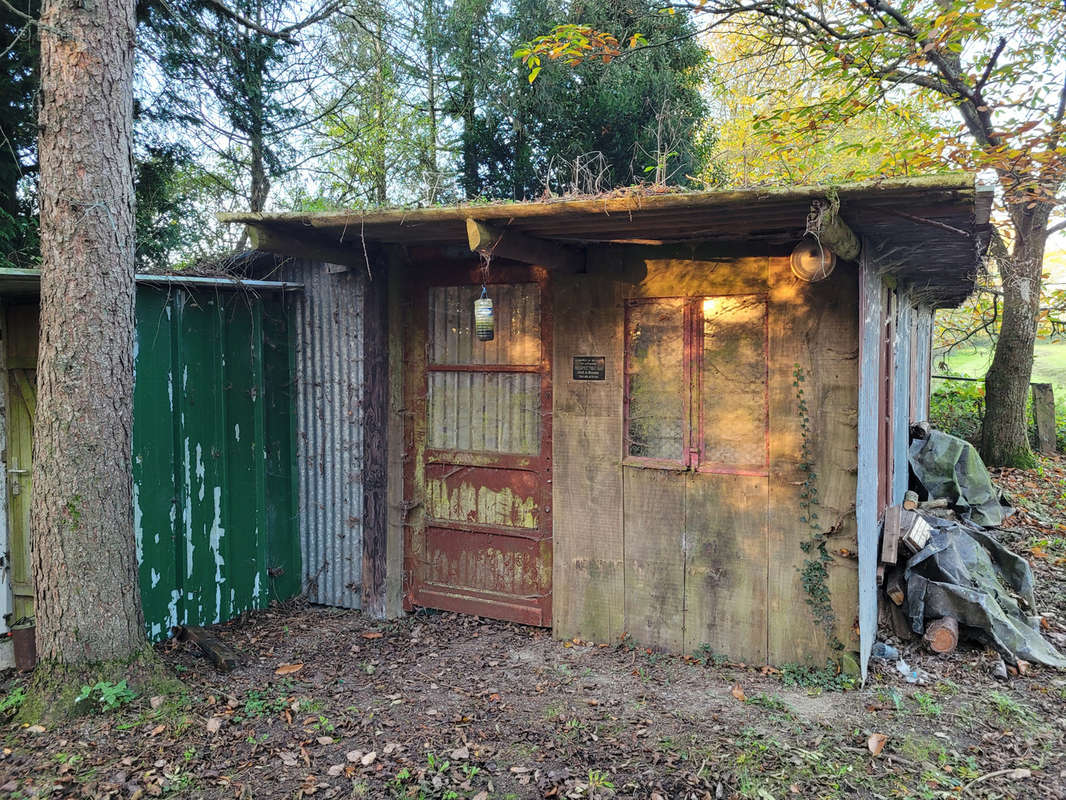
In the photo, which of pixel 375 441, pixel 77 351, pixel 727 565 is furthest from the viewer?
pixel 375 441

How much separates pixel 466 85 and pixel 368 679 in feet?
37.2

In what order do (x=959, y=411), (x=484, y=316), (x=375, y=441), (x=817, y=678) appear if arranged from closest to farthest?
(x=817, y=678) < (x=484, y=316) < (x=375, y=441) < (x=959, y=411)

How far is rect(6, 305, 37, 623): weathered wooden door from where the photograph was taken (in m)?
4.82

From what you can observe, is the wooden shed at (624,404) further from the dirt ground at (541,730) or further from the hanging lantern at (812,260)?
the dirt ground at (541,730)

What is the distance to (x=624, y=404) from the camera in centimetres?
504

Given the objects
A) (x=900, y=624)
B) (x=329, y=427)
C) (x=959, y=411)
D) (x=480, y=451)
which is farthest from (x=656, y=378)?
(x=959, y=411)

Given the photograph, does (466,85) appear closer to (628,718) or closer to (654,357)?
(654,357)

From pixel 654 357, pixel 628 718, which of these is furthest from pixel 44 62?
pixel 628 718

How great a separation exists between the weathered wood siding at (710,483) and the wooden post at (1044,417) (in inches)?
409

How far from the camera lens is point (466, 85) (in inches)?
513

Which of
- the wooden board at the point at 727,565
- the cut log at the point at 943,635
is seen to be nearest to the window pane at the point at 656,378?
the wooden board at the point at 727,565

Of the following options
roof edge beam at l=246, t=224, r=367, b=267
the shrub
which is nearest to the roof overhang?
roof edge beam at l=246, t=224, r=367, b=267

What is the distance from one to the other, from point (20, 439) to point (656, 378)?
441cm

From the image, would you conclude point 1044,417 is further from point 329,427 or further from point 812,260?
point 329,427
